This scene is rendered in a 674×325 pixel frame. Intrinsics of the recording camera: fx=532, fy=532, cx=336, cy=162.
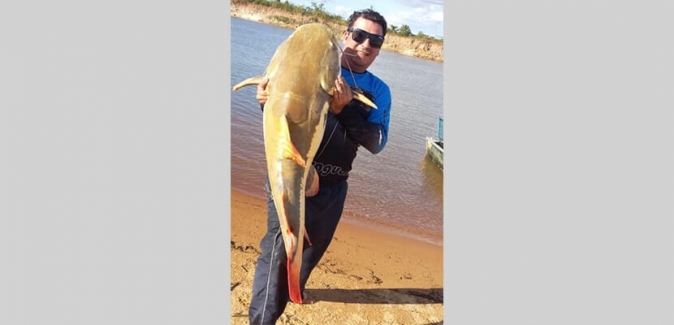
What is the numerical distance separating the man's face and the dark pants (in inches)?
31.6

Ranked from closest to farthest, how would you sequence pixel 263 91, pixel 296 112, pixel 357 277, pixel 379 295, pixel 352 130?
1. pixel 296 112
2. pixel 263 91
3. pixel 352 130
4. pixel 379 295
5. pixel 357 277

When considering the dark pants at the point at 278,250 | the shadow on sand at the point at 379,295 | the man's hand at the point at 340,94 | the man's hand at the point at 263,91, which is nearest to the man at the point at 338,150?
the dark pants at the point at 278,250

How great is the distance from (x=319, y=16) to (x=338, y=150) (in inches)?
41.9

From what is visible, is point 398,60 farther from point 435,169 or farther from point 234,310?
point 234,310

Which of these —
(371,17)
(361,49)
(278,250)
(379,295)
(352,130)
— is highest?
(371,17)

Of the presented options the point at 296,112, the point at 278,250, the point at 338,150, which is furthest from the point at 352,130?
the point at 278,250

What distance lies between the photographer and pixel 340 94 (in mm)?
2799

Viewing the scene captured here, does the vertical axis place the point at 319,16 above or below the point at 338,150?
above

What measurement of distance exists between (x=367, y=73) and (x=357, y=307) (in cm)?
177

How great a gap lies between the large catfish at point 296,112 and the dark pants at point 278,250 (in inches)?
20.2

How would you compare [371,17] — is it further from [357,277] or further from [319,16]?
[357,277]

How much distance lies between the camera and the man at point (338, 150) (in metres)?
3.31

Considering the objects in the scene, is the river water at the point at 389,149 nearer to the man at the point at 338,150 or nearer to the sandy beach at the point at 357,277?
the sandy beach at the point at 357,277

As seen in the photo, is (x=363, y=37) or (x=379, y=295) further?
(x=379, y=295)
